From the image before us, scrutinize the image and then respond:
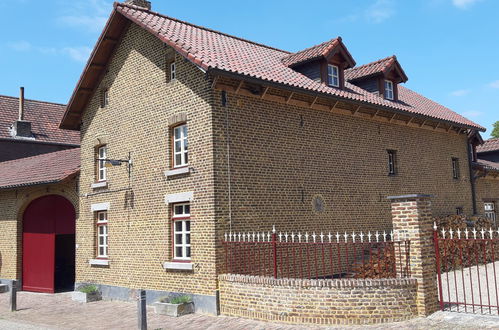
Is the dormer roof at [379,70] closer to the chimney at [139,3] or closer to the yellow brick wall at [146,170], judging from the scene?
the yellow brick wall at [146,170]

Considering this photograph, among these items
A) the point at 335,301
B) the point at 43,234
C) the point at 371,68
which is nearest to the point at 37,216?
the point at 43,234

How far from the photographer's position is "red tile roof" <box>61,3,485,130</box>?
1304cm

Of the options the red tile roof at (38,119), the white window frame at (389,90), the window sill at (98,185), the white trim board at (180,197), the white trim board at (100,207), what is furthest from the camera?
the red tile roof at (38,119)

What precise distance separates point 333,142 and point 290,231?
342 cm

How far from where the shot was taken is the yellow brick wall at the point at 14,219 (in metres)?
18.7

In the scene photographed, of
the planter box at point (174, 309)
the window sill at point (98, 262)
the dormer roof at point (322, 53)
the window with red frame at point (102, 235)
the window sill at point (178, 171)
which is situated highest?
the dormer roof at point (322, 53)

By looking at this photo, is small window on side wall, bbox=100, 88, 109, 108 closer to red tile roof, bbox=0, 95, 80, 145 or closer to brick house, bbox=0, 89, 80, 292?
brick house, bbox=0, 89, 80, 292

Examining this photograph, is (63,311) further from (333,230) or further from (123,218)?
(333,230)

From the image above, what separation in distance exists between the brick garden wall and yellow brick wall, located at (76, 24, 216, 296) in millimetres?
1917

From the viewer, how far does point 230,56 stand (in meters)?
14.5

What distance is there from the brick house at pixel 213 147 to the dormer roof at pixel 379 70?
60mm

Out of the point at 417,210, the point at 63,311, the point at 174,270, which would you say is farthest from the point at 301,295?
the point at 63,311

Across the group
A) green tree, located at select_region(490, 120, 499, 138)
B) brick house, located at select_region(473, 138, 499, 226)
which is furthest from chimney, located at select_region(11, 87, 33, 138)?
green tree, located at select_region(490, 120, 499, 138)

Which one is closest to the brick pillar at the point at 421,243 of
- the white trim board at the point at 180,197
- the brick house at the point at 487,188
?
the white trim board at the point at 180,197
